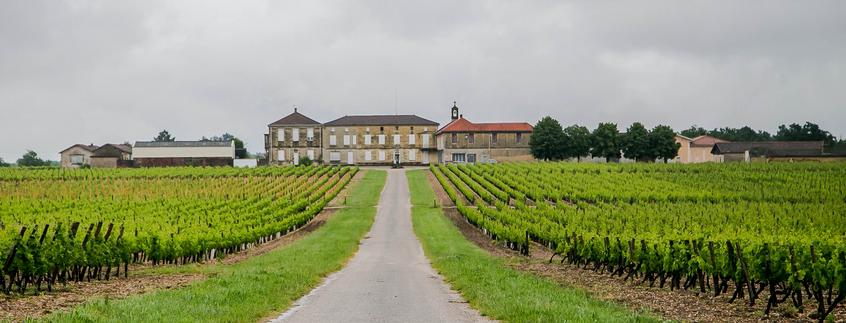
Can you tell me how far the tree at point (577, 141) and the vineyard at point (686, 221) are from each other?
23.1 meters

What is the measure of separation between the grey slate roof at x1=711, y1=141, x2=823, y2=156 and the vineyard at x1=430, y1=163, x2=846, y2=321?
33604 millimetres

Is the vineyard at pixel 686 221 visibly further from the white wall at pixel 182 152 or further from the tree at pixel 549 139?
the white wall at pixel 182 152

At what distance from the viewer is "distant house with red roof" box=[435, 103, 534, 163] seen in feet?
383

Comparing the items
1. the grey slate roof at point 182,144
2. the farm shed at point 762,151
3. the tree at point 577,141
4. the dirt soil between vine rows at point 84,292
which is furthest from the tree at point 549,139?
the dirt soil between vine rows at point 84,292

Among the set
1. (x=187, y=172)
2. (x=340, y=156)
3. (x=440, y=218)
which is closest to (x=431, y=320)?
(x=440, y=218)

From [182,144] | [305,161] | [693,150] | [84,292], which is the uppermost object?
[182,144]

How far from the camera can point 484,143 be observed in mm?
117062

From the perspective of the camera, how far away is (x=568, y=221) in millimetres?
40281

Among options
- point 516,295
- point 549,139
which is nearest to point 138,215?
point 516,295

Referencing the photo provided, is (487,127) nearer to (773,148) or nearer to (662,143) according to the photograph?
(662,143)

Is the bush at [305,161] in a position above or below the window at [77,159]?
below

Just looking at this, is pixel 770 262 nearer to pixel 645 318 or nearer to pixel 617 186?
pixel 645 318

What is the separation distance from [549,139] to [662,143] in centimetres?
1743

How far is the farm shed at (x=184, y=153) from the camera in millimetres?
117500
